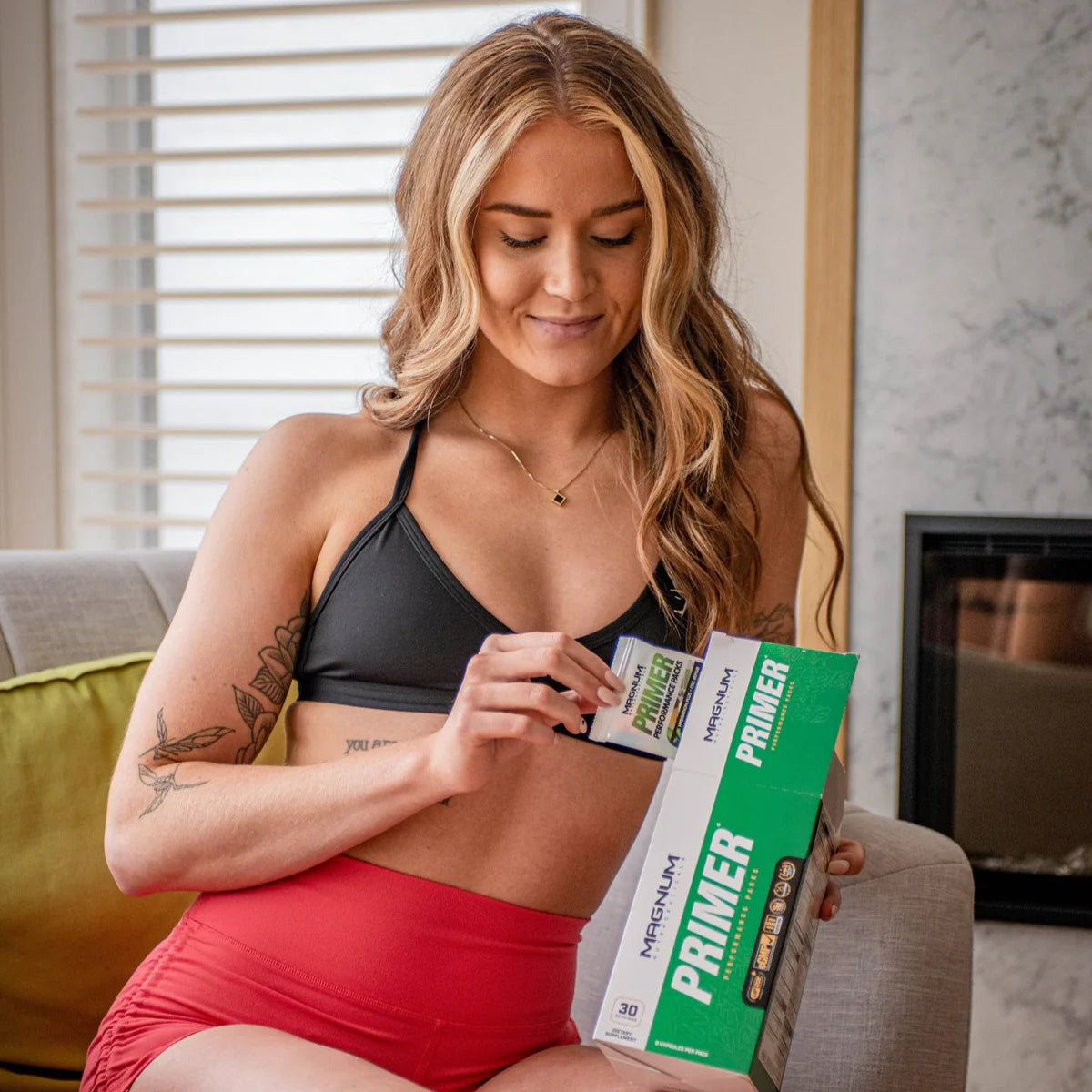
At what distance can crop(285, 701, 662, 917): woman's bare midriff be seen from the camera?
1.07 m

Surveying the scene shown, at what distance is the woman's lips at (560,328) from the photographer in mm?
1125

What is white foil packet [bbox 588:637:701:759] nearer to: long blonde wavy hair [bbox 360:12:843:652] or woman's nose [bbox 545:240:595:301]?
long blonde wavy hair [bbox 360:12:843:652]

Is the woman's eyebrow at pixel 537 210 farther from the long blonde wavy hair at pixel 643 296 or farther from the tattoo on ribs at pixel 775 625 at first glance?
the tattoo on ribs at pixel 775 625

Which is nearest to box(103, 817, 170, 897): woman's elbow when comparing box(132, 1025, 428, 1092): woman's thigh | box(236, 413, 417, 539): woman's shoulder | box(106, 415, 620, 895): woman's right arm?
box(106, 415, 620, 895): woman's right arm

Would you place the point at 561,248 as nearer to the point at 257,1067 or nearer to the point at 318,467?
the point at 318,467

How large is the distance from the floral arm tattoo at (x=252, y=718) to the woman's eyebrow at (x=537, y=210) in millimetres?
405

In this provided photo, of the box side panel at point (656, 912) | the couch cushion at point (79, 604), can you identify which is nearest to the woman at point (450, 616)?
the box side panel at point (656, 912)

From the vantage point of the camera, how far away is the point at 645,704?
2.90 feet

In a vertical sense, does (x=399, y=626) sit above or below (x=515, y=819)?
above

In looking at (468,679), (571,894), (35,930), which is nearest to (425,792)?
(468,679)

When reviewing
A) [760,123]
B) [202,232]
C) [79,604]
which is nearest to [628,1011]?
[79,604]

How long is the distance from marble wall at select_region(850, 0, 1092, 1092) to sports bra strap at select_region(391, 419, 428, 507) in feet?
3.95

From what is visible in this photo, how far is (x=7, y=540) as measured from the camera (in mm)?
2584

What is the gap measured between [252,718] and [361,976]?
248 millimetres
